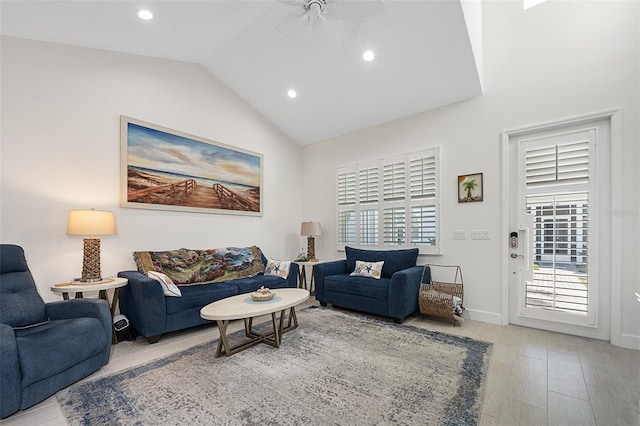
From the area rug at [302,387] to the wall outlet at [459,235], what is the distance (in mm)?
1334

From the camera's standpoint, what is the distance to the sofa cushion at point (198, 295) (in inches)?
120

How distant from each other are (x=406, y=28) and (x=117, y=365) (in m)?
4.17

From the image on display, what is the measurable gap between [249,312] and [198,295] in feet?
3.52

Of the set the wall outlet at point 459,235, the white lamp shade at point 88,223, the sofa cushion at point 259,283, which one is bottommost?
the sofa cushion at point 259,283

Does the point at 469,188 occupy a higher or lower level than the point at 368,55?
lower

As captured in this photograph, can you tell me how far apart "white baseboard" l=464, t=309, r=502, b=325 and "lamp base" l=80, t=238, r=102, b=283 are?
13.9ft

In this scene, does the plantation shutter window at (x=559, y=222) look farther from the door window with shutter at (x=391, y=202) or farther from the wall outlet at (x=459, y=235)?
the door window with shutter at (x=391, y=202)

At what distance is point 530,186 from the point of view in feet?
11.1

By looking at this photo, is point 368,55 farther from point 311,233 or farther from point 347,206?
point 311,233

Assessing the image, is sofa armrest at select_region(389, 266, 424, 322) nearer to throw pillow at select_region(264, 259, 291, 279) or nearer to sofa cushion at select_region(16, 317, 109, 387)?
throw pillow at select_region(264, 259, 291, 279)

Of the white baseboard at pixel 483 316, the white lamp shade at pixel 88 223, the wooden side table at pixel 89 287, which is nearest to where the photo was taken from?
the wooden side table at pixel 89 287

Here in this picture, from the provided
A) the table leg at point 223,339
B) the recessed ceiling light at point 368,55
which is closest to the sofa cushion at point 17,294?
the table leg at point 223,339

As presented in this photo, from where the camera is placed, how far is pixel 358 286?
150 inches

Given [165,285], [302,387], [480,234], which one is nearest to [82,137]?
[165,285]
